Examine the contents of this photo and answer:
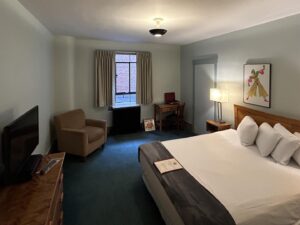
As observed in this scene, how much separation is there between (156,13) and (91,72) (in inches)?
111

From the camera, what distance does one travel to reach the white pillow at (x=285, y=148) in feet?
7.56

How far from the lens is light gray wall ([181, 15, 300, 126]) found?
2.79m

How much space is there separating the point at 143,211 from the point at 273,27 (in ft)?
10.8

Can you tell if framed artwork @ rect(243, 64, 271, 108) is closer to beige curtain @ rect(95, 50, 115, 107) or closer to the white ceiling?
the white ceiling

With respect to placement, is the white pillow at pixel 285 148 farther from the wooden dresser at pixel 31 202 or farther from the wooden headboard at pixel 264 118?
the wooden dresser at pixel 31 202

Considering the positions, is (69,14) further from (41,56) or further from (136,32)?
(136,32)

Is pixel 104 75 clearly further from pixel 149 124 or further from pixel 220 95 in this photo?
pixel 220 95

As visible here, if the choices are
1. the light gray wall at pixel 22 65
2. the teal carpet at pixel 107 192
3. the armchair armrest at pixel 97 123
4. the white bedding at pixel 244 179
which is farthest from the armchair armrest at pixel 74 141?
the white bedding at pixel 244 179

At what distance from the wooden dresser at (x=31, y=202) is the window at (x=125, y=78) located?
369 centimetres

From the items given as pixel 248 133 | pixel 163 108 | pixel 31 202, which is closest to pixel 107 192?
pixel 31 202

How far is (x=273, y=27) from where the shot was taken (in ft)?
9.94

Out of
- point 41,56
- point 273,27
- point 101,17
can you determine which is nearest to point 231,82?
point 273,27

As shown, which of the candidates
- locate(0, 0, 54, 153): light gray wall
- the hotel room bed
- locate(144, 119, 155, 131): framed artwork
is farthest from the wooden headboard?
locate(0, 0, 54, 153): light gray wall

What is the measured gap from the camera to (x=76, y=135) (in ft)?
11.8
